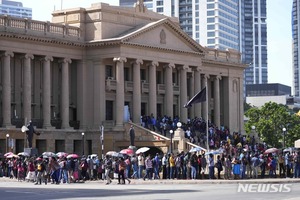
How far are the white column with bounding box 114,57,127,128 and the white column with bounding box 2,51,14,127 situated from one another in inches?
434

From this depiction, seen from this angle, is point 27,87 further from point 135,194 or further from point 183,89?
point 135,194

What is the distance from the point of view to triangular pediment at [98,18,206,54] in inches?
3472

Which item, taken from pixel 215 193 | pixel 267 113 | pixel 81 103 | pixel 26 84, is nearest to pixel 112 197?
pixel 215 193

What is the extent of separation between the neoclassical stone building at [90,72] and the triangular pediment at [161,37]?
0.33ft

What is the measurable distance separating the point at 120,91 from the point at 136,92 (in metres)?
2.54

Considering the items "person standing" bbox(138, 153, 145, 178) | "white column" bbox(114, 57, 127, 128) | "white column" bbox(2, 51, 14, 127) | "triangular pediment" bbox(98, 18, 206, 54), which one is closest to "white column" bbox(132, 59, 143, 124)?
"white column" bbox(114, 57, 127, 128)

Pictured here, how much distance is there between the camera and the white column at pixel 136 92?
8875cm

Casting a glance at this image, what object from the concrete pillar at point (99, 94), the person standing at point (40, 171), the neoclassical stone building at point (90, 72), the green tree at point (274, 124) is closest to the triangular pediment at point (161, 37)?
the neoclassical stone building at point (90, 72)

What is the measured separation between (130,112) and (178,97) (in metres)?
8.72

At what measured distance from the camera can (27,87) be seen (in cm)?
8200

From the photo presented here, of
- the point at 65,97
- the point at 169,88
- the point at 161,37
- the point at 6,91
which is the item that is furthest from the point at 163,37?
the point at 6,91

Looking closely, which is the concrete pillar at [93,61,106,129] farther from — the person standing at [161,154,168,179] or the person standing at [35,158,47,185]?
the person standing at [35,158,47,185]

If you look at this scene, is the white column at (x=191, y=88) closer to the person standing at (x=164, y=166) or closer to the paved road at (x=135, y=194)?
the person standing at (x=164, y=166)

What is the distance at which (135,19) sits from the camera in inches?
3659
